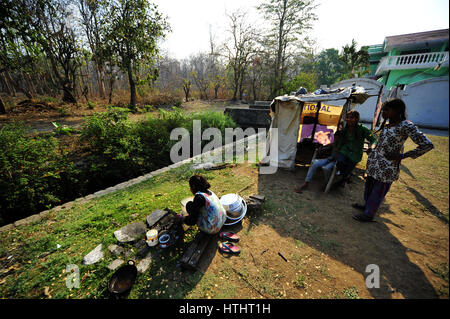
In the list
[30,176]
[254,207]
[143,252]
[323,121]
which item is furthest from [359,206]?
[30,176]

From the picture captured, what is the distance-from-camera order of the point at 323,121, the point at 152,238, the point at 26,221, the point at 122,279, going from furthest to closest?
the point at 323,121 → the point at 26,221 → the point at 152,238 → the point at 122,279

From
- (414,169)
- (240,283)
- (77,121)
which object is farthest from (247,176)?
(77,121)

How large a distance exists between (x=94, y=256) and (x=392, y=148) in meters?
4.63

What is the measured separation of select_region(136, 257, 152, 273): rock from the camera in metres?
2.29

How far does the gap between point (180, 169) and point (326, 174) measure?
4.15 meters

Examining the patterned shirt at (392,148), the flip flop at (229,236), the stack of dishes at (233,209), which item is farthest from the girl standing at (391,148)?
the flip flop at (229,236)

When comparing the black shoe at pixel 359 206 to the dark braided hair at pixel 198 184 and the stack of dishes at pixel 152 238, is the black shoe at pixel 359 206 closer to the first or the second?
the dark braided hair at pixel 198 184

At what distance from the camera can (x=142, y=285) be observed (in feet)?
6.96

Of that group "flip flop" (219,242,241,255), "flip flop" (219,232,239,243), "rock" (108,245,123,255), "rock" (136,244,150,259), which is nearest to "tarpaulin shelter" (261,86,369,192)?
"flip flop" (219,232,239,243)

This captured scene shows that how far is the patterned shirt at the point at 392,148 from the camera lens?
233 cm

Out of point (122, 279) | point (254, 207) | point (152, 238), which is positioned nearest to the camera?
point (122, 279)

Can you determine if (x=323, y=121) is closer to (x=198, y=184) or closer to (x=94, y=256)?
(x=198, y=184)

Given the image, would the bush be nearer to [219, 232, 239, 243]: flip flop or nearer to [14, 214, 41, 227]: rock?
[14, 214, 41, 227]: rock

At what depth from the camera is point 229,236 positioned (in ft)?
9.17
